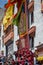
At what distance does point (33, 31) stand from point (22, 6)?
3.74m

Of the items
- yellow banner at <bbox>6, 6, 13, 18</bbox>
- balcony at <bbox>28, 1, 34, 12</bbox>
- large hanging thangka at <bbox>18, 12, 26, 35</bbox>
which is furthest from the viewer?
yellow banner at <bbox>6, 6, 13, 18</bbox>

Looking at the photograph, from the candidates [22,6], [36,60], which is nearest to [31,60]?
[36,60]

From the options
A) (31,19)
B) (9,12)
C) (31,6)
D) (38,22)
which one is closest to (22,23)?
(31,19)

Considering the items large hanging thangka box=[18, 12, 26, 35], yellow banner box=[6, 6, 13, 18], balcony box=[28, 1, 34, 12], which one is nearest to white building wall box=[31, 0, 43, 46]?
balcony box=[28, 1, 34, 12]

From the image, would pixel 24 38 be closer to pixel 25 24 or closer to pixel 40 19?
pixel 25 24

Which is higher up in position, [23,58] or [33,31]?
[33,31]

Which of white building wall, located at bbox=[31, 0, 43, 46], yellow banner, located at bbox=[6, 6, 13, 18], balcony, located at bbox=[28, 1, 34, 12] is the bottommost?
white building wall, located at bbox=[31, 0, 43, 46]

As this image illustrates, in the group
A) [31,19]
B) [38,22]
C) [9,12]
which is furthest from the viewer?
[9,12]

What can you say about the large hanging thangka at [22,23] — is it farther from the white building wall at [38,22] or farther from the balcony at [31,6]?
the white building wall at [38,22]

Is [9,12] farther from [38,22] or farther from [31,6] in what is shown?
[38,22]

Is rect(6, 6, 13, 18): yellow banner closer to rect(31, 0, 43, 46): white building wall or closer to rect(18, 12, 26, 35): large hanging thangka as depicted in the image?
rect(18, 12, 26, 35): large hanging thangka

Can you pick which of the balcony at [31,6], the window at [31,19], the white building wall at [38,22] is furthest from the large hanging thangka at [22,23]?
the white building wall at [38,22]

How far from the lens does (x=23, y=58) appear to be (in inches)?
731

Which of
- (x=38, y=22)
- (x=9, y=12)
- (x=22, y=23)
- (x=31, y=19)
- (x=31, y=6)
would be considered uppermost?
(x=9, y=12)
